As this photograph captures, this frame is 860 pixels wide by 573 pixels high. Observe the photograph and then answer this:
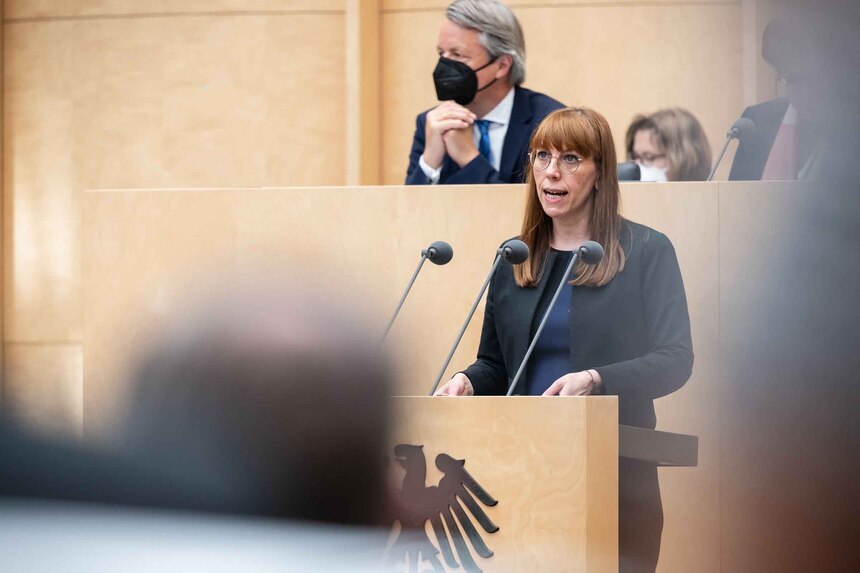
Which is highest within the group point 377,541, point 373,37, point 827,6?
point 373,37

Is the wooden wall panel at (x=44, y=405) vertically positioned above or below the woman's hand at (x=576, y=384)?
above

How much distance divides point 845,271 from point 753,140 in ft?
6.19

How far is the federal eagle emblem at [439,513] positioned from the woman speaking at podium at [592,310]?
0.33 metres

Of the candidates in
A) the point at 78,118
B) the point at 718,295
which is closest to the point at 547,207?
the point at 718,295

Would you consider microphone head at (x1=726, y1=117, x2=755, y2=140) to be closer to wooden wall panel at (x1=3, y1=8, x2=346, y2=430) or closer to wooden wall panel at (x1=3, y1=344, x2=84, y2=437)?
wooden wall panel at (x1=3, y1=344, x2=84, y2=437)

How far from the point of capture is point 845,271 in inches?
40.9

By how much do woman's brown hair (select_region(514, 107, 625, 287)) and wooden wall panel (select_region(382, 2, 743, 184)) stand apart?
9.02ft

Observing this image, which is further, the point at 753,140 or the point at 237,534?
the point at 753,140

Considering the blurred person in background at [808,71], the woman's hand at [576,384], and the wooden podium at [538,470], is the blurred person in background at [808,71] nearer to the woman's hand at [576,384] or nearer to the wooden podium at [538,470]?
the wooden podium at [538,470]

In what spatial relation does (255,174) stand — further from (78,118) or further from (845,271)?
(845,271)

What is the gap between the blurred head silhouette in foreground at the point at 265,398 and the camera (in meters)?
0.47

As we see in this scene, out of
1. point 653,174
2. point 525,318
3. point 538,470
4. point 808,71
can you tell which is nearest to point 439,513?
point 538,470

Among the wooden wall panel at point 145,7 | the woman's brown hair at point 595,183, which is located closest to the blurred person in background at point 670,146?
the woman's brown hair at point 595,183

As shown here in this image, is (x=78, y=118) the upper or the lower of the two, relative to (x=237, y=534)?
upper
